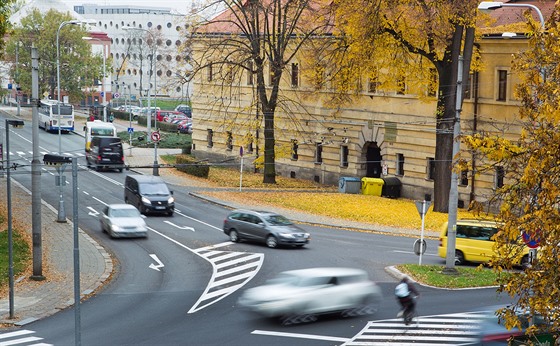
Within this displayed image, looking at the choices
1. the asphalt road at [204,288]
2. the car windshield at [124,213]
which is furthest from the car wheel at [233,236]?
the car windshield at [124,213]

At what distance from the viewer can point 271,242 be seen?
1428 inches

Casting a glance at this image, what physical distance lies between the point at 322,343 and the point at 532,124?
9.77 metres

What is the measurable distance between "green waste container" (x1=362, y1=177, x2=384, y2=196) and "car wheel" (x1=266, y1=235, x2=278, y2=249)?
701 inches

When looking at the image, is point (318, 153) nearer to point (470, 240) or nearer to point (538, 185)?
point (470, 240)

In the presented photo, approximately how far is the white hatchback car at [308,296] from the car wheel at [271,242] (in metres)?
11.0

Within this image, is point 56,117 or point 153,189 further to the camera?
point 56,117

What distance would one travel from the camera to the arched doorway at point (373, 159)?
56.8 meters

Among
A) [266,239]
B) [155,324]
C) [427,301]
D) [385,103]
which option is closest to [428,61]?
[385,103]

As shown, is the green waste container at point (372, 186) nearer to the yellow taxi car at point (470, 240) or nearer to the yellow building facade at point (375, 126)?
the yellow building facade at point (375, 126)

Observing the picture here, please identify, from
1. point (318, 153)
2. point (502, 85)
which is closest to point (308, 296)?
point (502, 85)

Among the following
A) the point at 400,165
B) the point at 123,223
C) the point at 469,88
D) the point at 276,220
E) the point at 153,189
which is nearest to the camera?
the point at 276,220

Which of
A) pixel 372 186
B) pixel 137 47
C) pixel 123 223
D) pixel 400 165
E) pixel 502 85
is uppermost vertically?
pixel 137 47

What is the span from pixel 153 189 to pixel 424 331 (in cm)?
2362

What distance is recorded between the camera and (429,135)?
51125mm
